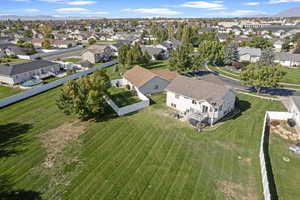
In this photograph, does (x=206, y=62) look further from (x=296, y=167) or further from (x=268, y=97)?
(x=296, y=167)

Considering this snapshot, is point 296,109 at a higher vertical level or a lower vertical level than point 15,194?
higher

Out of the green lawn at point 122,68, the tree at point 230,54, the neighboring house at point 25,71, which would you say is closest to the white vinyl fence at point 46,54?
the neighboring house at point 25,71

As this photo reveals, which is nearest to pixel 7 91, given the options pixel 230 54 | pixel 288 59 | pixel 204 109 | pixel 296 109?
pixel 204 109

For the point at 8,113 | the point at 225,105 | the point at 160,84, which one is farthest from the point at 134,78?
the point at 8,113

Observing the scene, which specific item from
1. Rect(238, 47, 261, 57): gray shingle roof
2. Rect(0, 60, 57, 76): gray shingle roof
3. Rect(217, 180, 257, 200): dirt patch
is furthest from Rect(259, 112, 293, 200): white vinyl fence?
Rect(0, 60, 57, 76): gray shingle roof

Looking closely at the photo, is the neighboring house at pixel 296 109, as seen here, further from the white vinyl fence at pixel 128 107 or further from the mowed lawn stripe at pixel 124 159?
the white vinyl fence at pixel 128 107

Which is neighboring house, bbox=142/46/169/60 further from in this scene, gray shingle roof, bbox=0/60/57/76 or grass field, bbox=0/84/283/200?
grass field, bbox=0/84/283/200

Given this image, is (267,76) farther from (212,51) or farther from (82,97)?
(82,97)
